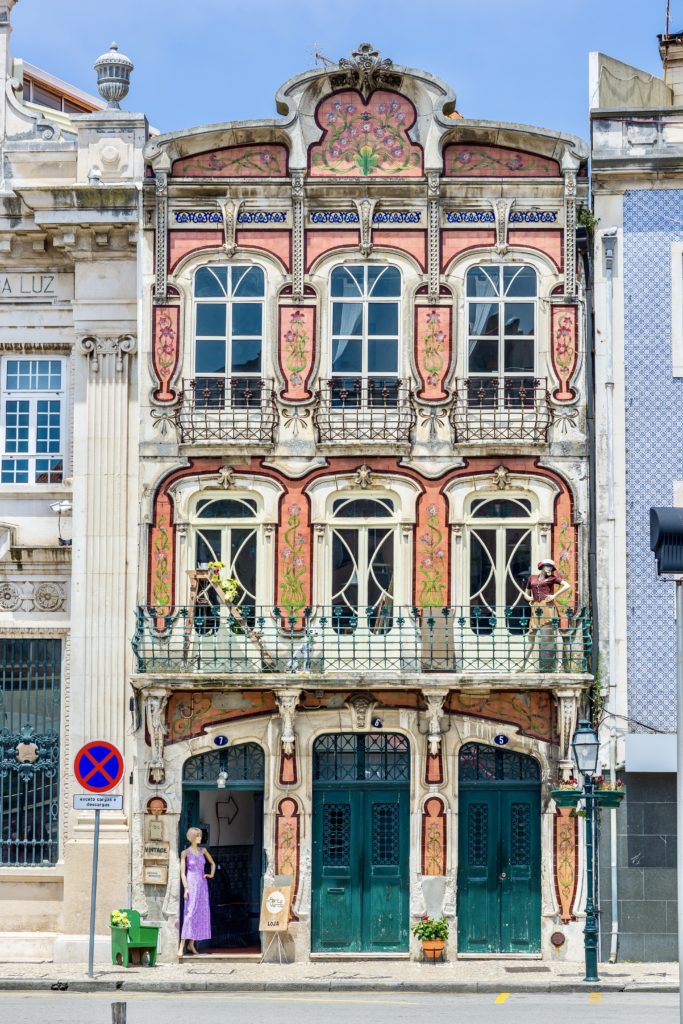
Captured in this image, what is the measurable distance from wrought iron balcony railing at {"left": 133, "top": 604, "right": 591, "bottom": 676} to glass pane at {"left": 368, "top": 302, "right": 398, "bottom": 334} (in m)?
4.39

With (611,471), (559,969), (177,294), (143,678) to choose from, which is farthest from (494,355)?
(559,969)

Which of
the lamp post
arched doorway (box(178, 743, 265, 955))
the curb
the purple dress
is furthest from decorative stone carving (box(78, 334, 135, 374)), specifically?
the curb

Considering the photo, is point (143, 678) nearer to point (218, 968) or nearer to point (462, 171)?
point (218, 968)

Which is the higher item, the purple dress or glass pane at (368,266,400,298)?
glass pane at (368,266,400,298)

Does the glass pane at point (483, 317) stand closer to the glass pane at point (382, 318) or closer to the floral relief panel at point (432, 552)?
the glass pane at point (382, 318)

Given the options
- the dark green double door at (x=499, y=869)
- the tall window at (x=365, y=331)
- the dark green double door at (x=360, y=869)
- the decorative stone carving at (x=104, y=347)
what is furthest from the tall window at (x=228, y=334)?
the dark green double door at (x=499, y=869)

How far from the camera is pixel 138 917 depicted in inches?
1094

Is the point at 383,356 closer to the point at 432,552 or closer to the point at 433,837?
the point at 432,552

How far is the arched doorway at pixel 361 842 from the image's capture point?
93.9 ft

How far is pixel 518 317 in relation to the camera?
29625 millimetres

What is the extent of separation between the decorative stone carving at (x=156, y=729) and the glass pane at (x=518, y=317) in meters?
7.84

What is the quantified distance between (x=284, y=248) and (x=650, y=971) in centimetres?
1226

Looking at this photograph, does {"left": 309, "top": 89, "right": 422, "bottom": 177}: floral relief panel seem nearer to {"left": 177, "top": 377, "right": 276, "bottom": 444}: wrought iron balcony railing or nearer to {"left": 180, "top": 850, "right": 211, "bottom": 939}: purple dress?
{"left": 177, "top": 377, "right": 276, "bottom": 444}: wrought iron balcony railing

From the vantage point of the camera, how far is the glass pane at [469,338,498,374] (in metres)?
29.5
